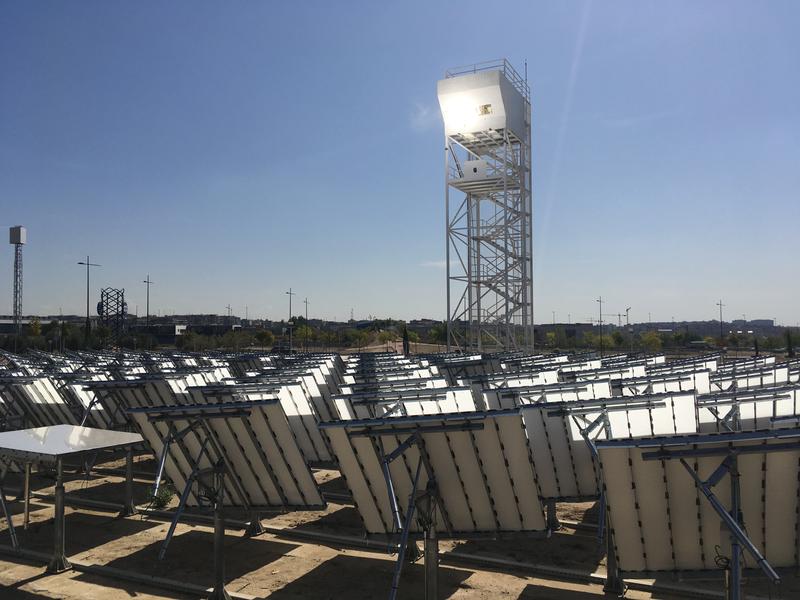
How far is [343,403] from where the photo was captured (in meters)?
11.2

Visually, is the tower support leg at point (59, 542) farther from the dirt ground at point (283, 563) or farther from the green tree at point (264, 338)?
the green tree at point (264, 338)

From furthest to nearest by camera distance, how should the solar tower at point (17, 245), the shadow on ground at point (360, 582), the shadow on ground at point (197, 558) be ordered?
the solar tower at point (17, 245)
the shadow on ground at point (197, 558)
the shadow on ground at point (360, 582)

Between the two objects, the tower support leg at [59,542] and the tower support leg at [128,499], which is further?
the tower support leg at [128,499]

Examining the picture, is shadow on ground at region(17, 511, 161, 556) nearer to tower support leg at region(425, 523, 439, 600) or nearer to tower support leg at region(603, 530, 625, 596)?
tower support leg at region(425, 523, 439, 600)

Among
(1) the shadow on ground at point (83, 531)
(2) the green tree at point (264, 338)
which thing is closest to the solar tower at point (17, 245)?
(2) the green tree at point (264, 338)

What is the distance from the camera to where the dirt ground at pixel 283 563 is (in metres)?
9.98

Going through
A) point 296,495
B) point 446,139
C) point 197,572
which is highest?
point 446,139

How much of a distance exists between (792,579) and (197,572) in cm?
980

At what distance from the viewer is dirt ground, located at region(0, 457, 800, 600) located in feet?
32.8

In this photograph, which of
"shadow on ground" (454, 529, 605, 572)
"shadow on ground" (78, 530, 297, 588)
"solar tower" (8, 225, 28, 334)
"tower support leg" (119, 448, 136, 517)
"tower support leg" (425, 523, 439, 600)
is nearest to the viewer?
"tower support leg" (425, 523, 439, 600)

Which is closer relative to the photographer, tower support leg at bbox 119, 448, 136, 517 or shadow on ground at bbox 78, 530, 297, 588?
shadow on ground at bbox 78, 530, 297, 588

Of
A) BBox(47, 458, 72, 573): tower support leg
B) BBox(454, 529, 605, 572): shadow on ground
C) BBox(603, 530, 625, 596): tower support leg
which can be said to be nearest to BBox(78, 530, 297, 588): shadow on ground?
BBox(47, 458, 72, 573): tower support leg

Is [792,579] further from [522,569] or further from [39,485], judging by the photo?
[39,485]

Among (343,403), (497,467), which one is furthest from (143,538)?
(497,467)
